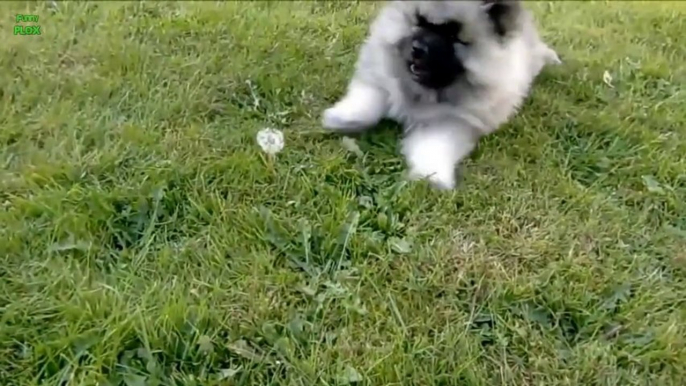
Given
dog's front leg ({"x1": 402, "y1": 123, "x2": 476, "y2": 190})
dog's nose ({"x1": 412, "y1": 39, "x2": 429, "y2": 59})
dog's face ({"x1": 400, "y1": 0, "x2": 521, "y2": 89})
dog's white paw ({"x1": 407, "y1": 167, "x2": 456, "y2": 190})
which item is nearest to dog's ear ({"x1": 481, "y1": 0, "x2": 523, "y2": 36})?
dog's face ({"x1": 400, "y1": 0, "x2": 521, "y2": 89})

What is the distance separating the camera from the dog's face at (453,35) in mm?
2588

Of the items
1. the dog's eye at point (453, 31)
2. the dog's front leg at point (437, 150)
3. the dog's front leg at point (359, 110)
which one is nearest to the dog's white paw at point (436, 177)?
the dog's front leg at point (437, 150)

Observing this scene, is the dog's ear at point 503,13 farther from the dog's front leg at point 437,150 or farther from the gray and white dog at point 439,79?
the dog's front leg at point 437,150

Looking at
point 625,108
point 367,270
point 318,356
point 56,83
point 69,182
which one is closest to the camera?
point 318,356

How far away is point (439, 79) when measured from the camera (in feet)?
8.93

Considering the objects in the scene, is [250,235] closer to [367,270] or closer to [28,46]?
[367,270]

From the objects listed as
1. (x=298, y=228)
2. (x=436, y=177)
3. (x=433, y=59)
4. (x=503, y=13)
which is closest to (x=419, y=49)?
(x=433, y=59)

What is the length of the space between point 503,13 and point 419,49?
0.31 meters

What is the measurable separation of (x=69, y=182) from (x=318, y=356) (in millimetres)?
1040

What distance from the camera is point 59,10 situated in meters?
3.51

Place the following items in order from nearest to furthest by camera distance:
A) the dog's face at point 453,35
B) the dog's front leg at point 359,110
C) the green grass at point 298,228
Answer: the green grass at point 298,228 → the dog's face at point 453,35 → the dog's front leg at point 359,110

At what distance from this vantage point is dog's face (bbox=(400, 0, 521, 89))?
8.49ft

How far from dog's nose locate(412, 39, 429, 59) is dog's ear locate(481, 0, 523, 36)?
23 centimetres

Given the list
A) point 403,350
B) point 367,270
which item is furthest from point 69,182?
point 403,350
